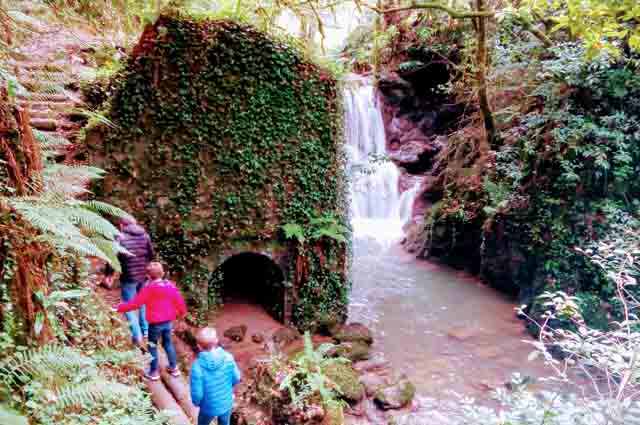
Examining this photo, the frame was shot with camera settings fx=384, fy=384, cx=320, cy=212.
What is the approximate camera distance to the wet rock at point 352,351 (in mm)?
7719

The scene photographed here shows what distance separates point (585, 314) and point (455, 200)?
539cm

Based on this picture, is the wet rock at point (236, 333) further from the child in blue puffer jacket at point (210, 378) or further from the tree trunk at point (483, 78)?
the tree trunk at point (483, 78)

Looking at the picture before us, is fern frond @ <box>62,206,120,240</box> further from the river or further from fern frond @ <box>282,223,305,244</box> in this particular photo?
the river

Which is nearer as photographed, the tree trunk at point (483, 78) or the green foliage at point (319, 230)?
the green foliage at point (319, 230)

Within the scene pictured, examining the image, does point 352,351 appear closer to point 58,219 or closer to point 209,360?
point 209,360

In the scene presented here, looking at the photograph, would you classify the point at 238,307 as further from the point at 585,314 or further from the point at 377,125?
the point at 377,125

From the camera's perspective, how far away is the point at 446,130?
16.7 metres

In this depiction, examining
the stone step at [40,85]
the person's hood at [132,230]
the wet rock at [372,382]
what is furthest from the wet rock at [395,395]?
the stone step at [40,85]

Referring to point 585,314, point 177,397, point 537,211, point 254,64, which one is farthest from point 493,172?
point 177,397

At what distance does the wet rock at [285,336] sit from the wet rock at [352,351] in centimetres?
98

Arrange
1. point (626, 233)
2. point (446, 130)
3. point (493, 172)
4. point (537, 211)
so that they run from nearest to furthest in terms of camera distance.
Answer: point (626, 233), point (537, 211), point (493, 172), point (446, 130)

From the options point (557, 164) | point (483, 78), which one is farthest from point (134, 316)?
point (483, 78)

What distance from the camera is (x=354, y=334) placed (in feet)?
28.1

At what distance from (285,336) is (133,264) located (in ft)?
13.2
